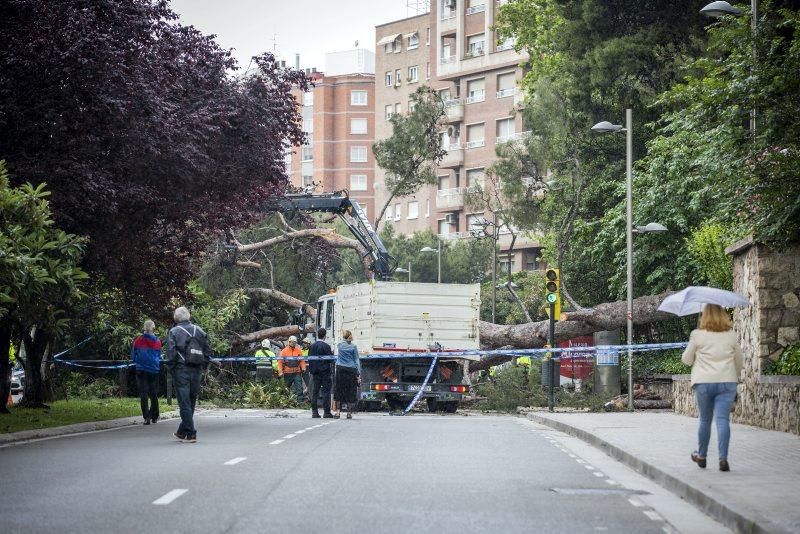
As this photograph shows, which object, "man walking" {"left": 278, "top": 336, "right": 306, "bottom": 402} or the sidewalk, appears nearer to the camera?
the sidewalk

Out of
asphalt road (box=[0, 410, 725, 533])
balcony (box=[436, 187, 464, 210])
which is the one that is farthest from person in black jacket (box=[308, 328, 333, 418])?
balcony (box=[436, 187, 464, 210])

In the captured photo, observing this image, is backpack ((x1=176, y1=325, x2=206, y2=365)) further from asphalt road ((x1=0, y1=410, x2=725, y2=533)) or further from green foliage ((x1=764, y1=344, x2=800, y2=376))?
green foliage ((x1=764, y1=344, x2=800, y2=376))

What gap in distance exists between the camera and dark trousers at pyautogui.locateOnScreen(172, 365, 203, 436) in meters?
20.0

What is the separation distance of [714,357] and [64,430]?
1164 cm

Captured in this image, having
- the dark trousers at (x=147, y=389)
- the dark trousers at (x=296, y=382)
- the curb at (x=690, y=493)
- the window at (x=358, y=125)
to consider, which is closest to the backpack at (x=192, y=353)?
the dark trousers at (x=147, y=389)

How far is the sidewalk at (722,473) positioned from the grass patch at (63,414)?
8.54 metres

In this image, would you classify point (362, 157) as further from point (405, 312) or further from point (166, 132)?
point (166, 132)

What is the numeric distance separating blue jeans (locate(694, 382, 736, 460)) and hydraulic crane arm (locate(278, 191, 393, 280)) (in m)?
26.1

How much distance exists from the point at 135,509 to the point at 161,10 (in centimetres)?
1507

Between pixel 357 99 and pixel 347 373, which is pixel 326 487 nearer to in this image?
pixel 347 373

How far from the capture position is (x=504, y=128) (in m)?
94.9

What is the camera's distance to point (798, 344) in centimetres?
2278

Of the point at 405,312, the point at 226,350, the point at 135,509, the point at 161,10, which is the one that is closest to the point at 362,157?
the point at 226,350

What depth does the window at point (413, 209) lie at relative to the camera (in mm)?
106812
